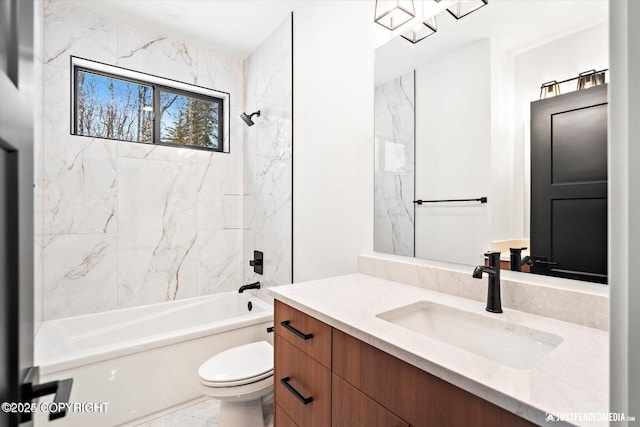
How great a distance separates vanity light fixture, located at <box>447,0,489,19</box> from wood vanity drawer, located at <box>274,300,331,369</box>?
1358 mm

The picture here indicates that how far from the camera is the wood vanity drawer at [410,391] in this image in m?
0.66

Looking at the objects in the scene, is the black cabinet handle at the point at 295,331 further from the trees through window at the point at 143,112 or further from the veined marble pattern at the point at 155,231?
the trees through window at the point at 143,112

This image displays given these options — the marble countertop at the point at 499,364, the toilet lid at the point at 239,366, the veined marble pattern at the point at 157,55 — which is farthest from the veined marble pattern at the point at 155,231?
the marble countertop at the point at 499,364

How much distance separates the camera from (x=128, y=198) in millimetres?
2568

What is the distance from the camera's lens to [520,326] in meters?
0.97

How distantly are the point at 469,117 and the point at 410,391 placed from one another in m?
1.06

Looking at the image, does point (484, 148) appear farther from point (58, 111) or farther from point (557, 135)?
point (58, 111)

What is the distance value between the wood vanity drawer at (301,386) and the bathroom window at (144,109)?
225cm

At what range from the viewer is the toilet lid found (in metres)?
1.60

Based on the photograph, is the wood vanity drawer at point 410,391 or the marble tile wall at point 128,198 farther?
the marble tile wall at point 128,198

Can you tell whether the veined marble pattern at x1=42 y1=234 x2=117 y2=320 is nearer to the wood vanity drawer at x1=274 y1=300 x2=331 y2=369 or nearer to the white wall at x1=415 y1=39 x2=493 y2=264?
the wood vanity drawer at x1=274 y1=300 x2=331 y2=369

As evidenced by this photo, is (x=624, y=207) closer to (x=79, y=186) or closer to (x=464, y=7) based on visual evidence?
(x=464, y=7)

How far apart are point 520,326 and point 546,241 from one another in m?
0.33

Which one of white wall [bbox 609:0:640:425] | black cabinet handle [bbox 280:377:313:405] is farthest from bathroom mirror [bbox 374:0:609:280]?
white wall [bbox 609:0:640:425]
